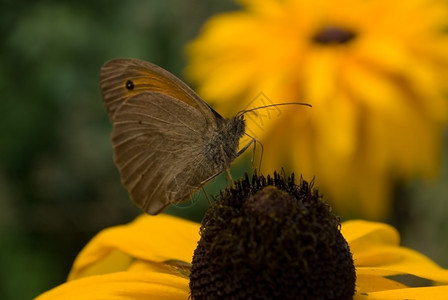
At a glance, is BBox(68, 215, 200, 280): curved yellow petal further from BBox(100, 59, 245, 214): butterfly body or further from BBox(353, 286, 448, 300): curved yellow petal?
BBox(353, 286, 448, 300): curved yellow petal

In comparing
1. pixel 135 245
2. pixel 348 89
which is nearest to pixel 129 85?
pixel 135 245

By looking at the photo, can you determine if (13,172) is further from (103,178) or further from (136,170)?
(136,170)

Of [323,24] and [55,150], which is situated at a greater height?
[323,24]

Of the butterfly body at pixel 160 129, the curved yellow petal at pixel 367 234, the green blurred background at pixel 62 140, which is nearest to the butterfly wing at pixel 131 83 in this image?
the butterfly body at pixel 160 129

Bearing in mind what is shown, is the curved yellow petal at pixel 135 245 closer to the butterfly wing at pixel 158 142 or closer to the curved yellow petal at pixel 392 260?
the butterfly wing at pixel 158 142

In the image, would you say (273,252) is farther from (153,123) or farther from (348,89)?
(348,89)

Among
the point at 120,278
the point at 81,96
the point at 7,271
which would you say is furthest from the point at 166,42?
the point at 120,278
